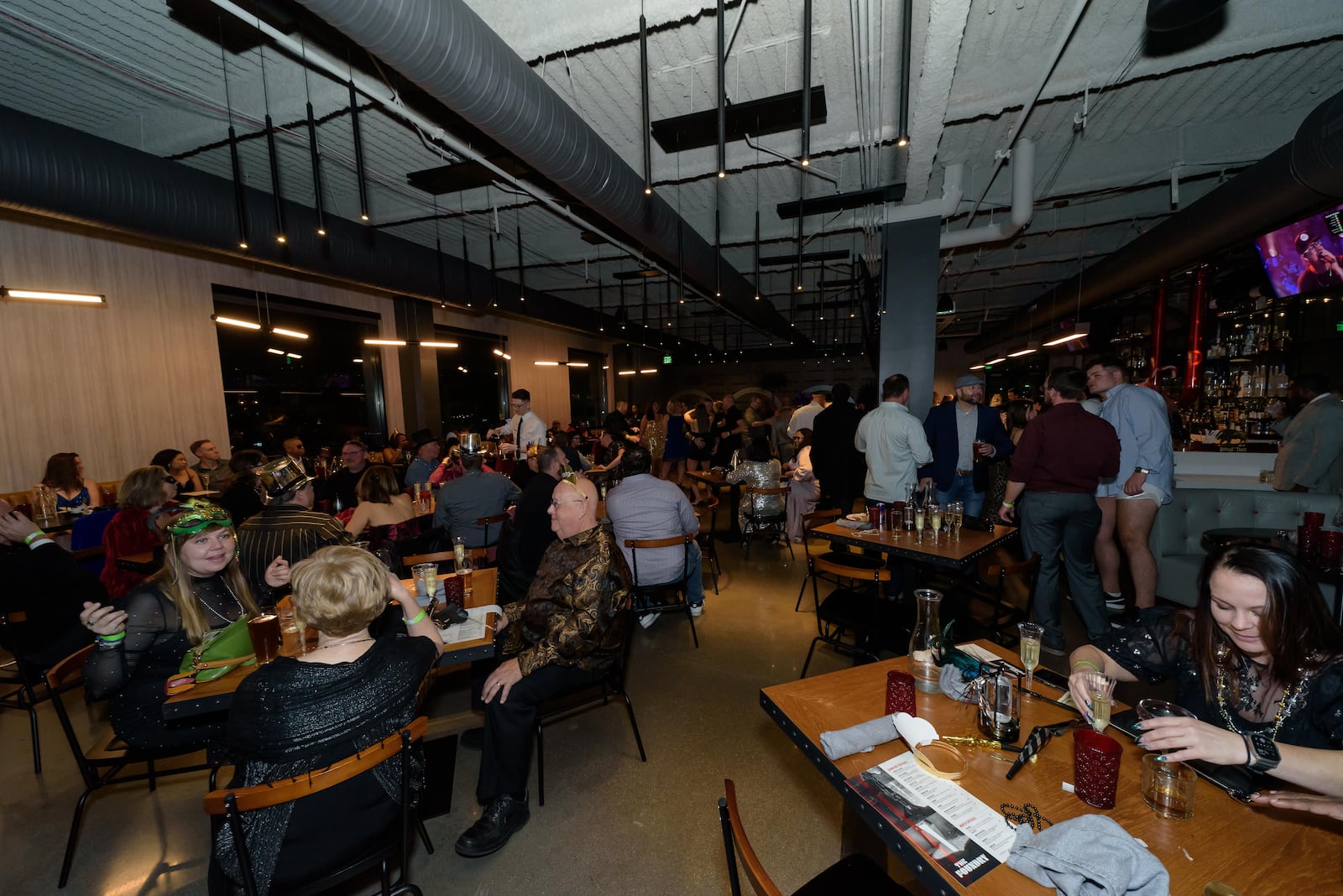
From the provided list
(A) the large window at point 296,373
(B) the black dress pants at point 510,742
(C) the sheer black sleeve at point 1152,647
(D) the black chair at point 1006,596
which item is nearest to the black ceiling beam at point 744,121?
(D) the black chair at point 1006,596

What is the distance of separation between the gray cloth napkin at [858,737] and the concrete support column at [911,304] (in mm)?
4614

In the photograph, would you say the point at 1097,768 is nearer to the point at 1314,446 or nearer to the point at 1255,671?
the point at 1255,671

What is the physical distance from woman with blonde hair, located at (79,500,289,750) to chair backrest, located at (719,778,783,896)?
2025 mm

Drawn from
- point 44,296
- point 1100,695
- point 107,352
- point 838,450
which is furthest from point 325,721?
point 107,352

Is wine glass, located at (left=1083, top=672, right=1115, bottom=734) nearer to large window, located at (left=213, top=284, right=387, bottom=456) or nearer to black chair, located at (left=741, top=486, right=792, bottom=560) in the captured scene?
black chair, located at (left=741, top=486, right=792, bottom=560)

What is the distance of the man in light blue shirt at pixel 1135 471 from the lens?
3.69 m

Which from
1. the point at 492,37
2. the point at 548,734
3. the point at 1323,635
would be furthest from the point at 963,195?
the point at 548,734

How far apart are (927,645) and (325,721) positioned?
184 centimetres

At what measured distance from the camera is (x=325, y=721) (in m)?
1.41

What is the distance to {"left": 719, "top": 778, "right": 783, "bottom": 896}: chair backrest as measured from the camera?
912mm

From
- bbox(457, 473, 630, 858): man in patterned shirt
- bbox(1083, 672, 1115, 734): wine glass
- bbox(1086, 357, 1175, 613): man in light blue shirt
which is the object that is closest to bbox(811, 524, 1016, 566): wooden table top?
bbox(1086, 357, 1175, 613): man in light blue shirt

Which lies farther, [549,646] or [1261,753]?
[549,646]

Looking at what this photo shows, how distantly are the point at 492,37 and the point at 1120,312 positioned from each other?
40.1ft

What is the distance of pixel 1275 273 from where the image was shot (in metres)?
4.95
